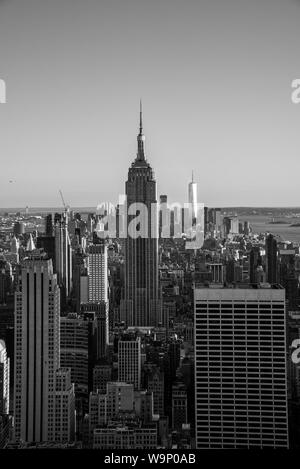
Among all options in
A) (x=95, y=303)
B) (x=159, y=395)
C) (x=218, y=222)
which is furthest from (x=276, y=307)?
(x=95, y=303)

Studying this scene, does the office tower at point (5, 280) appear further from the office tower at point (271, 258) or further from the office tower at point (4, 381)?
the office tower at point (271, 258)

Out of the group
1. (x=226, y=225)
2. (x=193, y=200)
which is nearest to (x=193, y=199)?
(x=193, y=200)

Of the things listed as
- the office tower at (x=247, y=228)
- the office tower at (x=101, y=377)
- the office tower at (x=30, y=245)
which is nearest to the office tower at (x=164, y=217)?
the office tower at (x=247, y=228)

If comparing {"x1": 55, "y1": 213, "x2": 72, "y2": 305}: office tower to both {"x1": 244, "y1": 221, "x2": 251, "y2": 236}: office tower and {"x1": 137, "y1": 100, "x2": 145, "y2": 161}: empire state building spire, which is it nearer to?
{"x1": 137, "y1": 100, "x2": 145, "y2": 161}: empire state building spire

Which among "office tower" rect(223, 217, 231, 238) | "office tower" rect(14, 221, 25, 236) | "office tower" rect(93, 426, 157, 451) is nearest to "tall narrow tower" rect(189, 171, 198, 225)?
"office tower" rect(223, 217, 231, 238)

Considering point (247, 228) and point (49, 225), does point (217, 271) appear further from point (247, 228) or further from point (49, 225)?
point (49, 225)
